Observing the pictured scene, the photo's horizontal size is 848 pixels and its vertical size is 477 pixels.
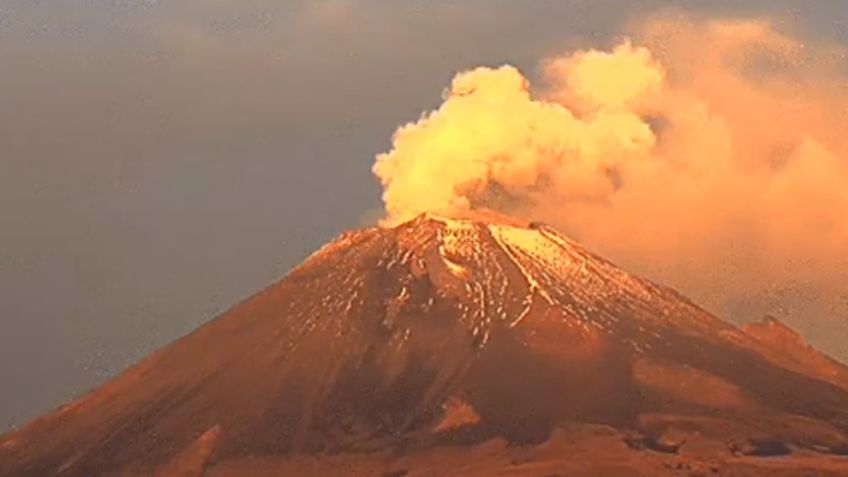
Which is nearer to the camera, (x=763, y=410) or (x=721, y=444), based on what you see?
(x=721, y=444)

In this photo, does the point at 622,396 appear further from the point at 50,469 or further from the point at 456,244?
the point at 50,469

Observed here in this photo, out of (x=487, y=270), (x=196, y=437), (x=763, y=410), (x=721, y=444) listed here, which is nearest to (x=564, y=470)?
(x=721, y=444)

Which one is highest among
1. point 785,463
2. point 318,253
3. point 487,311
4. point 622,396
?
point 318,253

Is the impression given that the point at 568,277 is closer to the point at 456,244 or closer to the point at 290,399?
the point at 456,244

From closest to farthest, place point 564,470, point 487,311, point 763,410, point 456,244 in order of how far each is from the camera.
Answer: point 564,470 < point 763,410 < point 487,311 < point 456,244

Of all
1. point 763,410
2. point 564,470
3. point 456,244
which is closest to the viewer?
point 564,470

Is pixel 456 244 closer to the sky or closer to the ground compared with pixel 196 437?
closer to the sky
